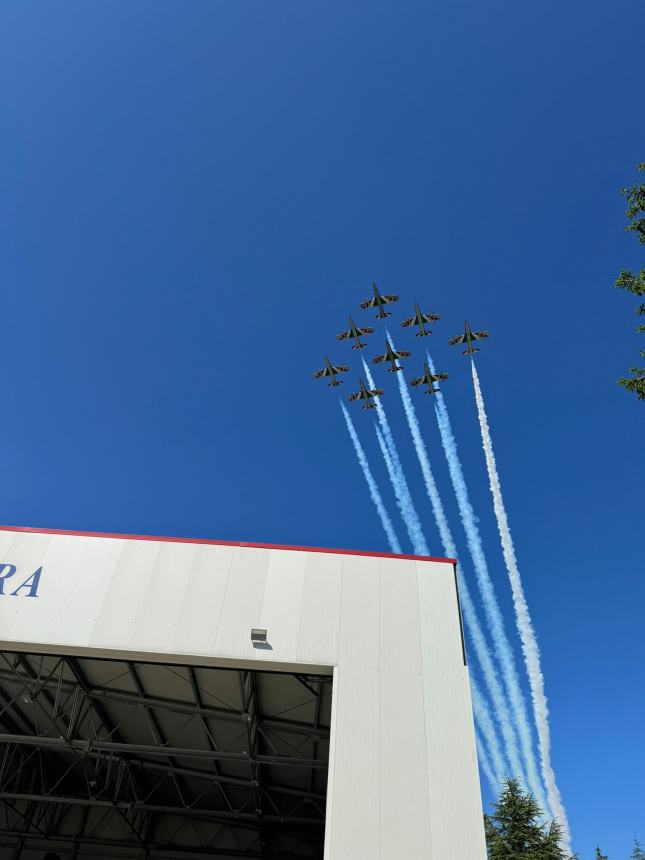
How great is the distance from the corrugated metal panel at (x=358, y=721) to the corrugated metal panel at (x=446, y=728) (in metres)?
0.96

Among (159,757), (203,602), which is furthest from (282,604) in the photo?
(159,757)

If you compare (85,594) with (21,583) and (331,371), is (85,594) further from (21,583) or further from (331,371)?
(331,371)

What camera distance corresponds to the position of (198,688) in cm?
1452

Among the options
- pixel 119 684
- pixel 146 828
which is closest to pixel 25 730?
pixel 119 684

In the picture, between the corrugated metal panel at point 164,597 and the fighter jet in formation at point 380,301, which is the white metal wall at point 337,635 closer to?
the corrugated metal panel at point 164,597

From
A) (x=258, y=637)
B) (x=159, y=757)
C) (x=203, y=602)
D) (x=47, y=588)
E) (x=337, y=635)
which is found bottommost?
(x=258, y=637)

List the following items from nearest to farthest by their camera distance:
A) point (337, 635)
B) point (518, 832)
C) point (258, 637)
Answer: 1. point (258, 637)
2. point (337, 635)
3. point (518, 832)

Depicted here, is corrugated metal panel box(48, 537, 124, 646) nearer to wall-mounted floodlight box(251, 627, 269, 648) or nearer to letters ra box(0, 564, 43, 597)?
letters ra box(0, 564, 43, 597)

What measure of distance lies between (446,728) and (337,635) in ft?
8.52

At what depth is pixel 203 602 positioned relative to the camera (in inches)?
450

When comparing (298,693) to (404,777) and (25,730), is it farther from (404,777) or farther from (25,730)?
(25,730)

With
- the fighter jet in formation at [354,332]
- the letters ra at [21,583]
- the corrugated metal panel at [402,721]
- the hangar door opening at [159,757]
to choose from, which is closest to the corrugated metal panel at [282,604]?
the hangar door opening at [159,757]

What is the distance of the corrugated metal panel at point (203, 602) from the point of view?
1096cm

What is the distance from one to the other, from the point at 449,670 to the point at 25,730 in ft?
53.5
